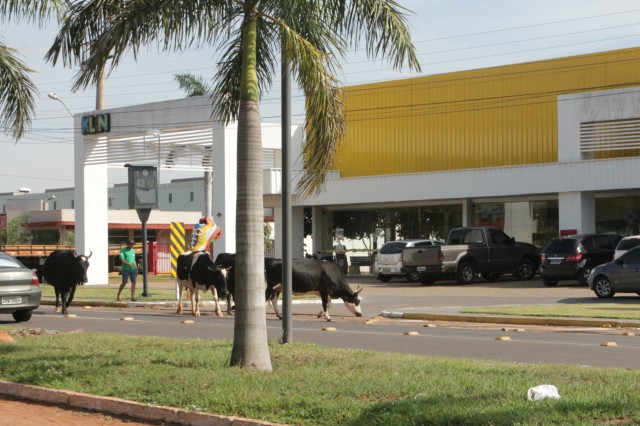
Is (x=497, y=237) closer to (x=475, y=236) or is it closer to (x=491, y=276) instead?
(x=475, y=236)

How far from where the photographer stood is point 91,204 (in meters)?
44.0

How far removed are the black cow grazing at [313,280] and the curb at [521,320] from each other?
1852mm

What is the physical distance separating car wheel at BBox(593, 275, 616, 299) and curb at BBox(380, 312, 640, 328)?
261 inches

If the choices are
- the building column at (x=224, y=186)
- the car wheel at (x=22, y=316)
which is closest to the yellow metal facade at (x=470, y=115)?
the building column at (x=224, y=186)

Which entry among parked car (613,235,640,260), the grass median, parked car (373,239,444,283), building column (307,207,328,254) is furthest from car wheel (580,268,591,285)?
the grass median

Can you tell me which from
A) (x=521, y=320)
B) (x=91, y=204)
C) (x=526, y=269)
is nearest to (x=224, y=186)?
(x=91, y=204)

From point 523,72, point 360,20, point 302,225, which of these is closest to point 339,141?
point 360,20

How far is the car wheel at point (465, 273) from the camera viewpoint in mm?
39531

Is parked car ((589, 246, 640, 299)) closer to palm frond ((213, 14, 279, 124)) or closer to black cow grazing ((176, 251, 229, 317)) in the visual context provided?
black cow grazing ((176, 251, 229, 317))

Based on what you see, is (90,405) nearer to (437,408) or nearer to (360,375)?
(360,375)

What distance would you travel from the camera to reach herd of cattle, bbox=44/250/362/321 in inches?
931

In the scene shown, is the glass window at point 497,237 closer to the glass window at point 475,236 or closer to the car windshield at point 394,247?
the glass window at point 475,236

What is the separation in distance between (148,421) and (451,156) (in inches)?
1500

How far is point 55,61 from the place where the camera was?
42.3ft
